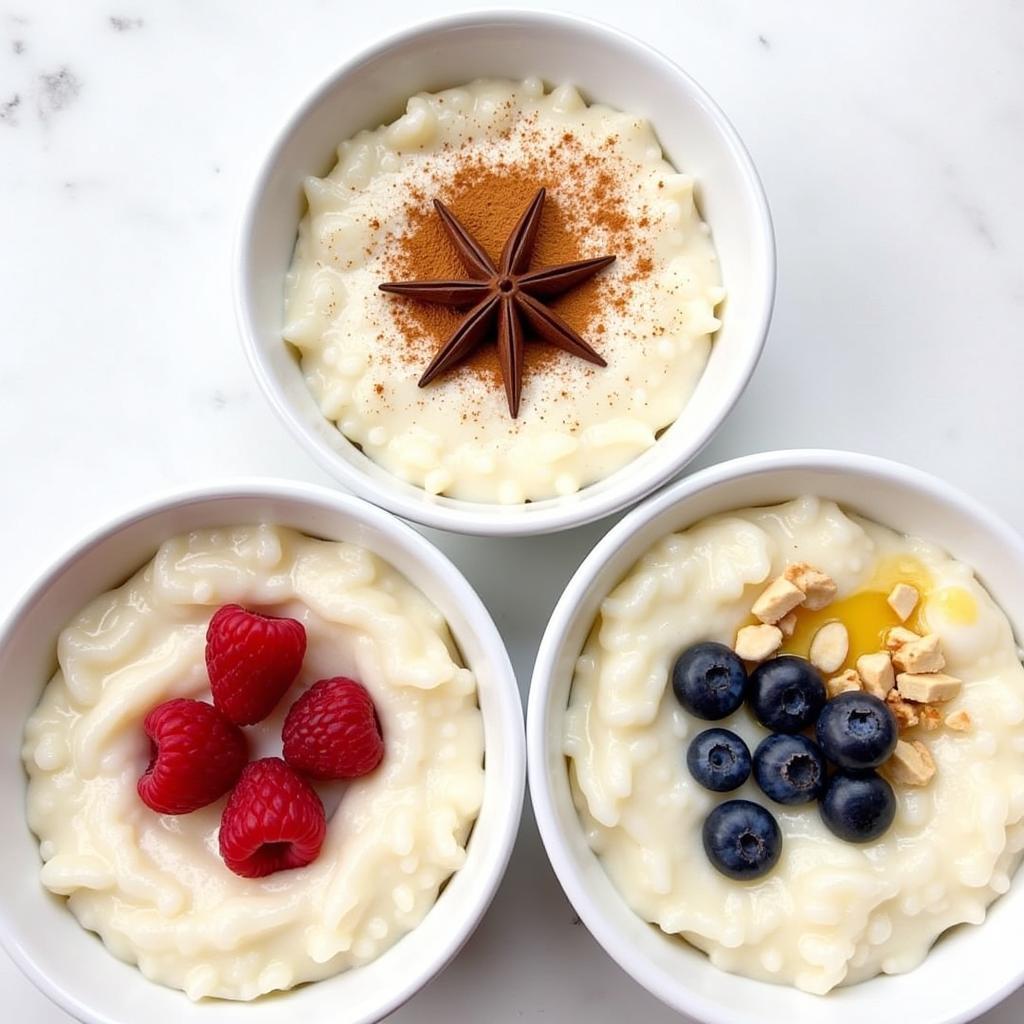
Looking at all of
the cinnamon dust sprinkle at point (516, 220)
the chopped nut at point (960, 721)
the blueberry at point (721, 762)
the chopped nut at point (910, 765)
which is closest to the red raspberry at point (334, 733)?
the blueberry at point (721, 762)

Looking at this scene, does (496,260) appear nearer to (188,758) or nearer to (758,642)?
(758,642)

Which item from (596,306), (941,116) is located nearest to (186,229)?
(596,306)

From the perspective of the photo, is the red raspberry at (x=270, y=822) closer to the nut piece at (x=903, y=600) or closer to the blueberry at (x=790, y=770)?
the blueberry at (x=790, y=770)

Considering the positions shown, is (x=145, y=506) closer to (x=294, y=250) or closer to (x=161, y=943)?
(x=294, y=250)

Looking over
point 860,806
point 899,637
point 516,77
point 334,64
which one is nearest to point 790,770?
point 860,806

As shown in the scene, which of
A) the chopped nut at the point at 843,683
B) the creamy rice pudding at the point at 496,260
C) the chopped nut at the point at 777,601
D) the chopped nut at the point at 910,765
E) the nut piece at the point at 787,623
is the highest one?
the creamy rice pudding at the point at 496,260

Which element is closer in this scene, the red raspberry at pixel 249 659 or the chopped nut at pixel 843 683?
the red raspberry at pixel 249 659

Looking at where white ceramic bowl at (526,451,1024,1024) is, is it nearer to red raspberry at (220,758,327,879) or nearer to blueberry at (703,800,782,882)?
blueberry at (703,800,782,882)
